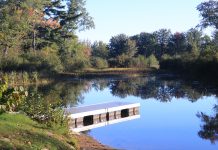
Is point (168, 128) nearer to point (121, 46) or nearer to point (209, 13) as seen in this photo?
point (209, 13)

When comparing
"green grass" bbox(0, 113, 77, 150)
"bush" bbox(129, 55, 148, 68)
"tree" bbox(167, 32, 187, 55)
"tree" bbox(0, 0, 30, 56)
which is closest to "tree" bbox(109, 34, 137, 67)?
"tree" bbox(167, 32, 187, 55)

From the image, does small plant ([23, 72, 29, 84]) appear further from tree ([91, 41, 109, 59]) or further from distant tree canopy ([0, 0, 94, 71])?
tree ([91, 41, 109, 59])

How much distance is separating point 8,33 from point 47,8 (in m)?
16.3

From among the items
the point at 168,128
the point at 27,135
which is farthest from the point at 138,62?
the point at 27,135

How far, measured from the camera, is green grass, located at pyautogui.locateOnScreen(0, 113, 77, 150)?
7.80 m

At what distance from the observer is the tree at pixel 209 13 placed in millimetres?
50031

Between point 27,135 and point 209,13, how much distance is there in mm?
44346

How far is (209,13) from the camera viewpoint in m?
50.3

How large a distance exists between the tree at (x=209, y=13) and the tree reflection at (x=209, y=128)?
32895 mm

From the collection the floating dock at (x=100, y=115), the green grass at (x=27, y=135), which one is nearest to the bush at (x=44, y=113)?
the green grass at (x=27, y=135)

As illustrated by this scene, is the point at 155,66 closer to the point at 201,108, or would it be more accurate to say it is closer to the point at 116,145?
the point at 201,108

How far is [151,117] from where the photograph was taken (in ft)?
60.0

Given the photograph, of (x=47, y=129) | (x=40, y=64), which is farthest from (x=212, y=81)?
(x=47, y=129)

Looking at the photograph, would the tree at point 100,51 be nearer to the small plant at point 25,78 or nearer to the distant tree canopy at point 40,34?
the distant tree canopy at point 40,34
